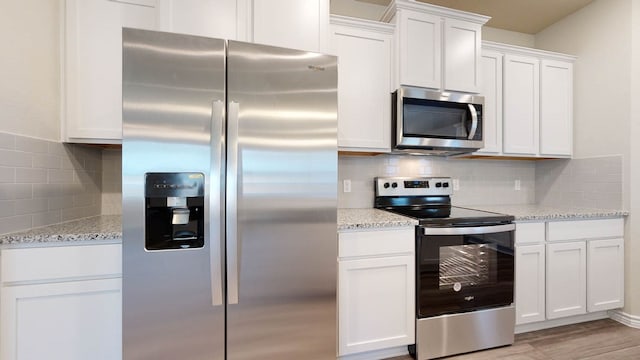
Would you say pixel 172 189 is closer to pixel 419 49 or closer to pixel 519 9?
pixel 419 49

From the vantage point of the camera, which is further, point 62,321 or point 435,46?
point 435,46

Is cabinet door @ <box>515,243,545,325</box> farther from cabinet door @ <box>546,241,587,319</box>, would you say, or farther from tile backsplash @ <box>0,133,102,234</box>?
tile backsplash @ <box>0,133,102,234</box>

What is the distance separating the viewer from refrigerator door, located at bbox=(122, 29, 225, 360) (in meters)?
1.20

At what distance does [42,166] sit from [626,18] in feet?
13.9

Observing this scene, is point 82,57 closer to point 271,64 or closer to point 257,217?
point 271,64

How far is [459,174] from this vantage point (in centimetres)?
269

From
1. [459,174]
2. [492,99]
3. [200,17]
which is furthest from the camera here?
[459,174]

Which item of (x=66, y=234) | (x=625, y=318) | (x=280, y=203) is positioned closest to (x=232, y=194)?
(x=280, y=203)

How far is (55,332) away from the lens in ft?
4.25

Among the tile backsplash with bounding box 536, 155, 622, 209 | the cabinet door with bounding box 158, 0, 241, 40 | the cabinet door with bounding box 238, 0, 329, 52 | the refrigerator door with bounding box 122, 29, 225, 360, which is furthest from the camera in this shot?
the tile backsplash with bounding box 536, 155, 622, 209

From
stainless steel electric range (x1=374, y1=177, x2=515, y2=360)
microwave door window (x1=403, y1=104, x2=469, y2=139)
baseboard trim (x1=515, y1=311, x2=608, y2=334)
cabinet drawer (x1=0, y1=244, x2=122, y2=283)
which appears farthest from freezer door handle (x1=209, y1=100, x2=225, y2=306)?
baseboard trim (x1=515, y1=311, x2=608, y2=334)

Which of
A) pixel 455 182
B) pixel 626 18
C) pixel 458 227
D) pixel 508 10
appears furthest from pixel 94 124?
pixel 626 18

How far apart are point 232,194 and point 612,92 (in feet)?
10.4

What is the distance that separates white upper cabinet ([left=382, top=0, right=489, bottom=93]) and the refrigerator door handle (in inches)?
52.4
